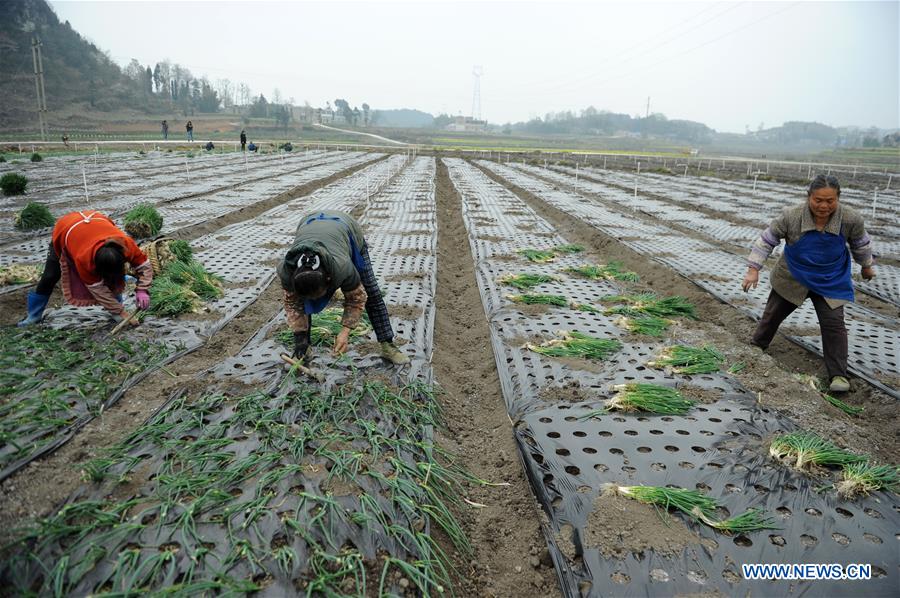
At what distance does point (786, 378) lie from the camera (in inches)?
162

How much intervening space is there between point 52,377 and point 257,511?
2221 mm

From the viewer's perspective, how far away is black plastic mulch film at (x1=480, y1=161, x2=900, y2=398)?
4.53 metres

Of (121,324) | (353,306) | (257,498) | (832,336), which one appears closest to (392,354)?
(353,306)

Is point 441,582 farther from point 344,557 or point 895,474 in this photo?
point 895,474

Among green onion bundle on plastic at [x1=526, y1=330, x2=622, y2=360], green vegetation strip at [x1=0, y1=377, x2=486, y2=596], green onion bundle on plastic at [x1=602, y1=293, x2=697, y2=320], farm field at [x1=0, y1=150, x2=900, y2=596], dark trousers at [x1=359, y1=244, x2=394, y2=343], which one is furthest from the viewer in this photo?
green onion bundle on plastic at [x1=602, y1=293, x2=697, y2=320]

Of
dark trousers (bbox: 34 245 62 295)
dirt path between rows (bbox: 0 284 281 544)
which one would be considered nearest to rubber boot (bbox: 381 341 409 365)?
dirt path between rows (bbox: 0 284 281 544)

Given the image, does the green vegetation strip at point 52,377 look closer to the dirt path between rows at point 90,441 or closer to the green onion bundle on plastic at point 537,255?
the dirt path between rows at point 90,441

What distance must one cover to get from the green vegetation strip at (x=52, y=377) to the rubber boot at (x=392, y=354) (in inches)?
70.3

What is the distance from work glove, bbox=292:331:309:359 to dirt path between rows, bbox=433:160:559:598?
3.63 ft

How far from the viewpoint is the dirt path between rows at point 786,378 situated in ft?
11.2

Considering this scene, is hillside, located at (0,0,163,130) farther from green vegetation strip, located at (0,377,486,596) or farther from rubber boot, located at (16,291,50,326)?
green vegetation strip, located at (0,377,486,596)

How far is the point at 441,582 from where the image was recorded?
7.81ft

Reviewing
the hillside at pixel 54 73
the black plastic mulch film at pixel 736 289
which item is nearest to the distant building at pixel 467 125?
the hillside at pixel 54 73

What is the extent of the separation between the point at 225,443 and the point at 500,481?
1.65m
